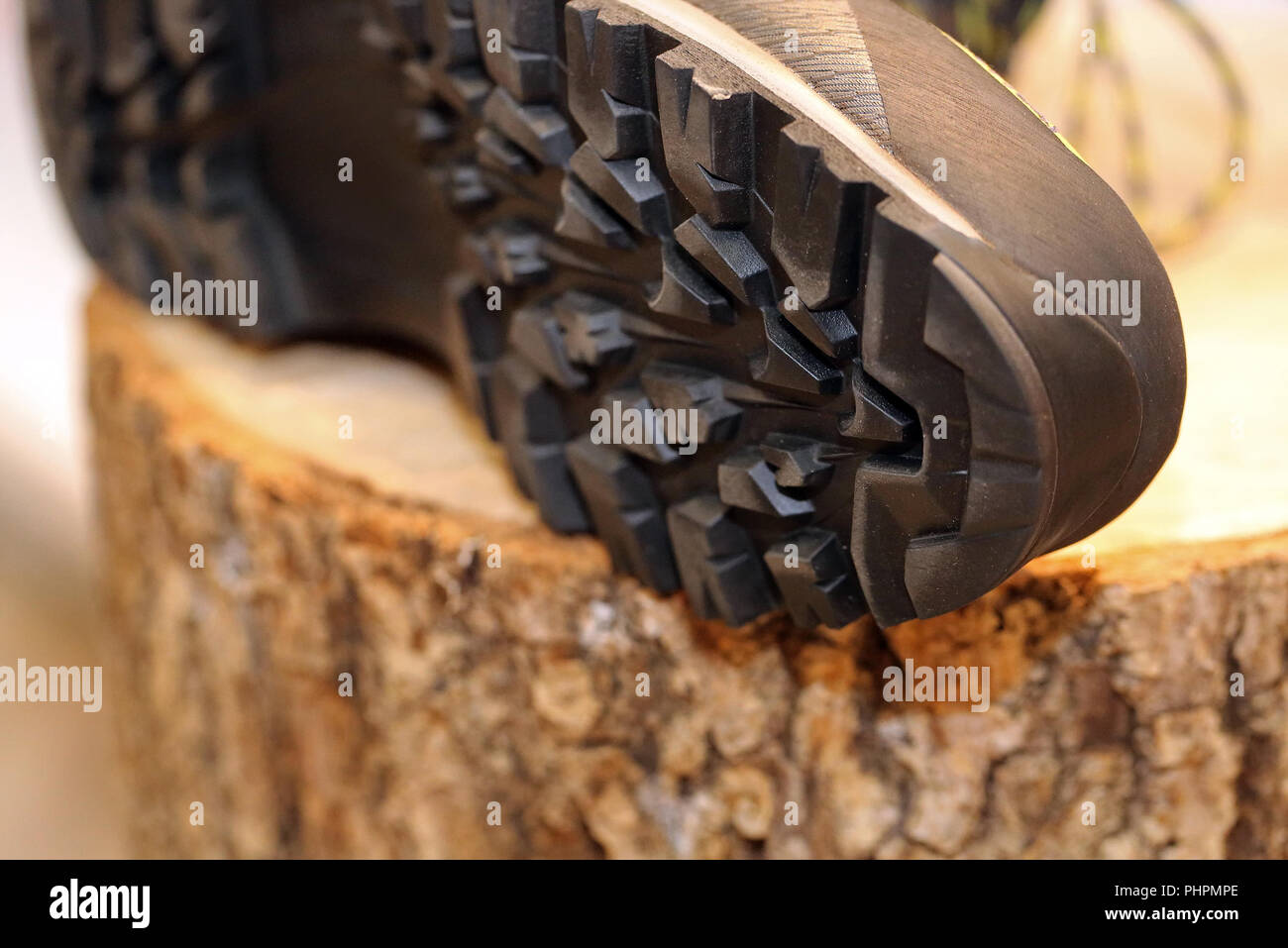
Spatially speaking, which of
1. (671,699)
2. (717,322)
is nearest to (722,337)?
(717,322)

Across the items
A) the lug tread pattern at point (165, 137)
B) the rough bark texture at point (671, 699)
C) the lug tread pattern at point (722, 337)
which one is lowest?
the rough bark texture at point (671, 699)

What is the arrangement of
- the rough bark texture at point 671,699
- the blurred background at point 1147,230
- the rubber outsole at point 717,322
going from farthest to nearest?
1. the blurred background at point 1147,230
2. the rough bark texture at point 671,699
3. the rubber outsole at point 717,322

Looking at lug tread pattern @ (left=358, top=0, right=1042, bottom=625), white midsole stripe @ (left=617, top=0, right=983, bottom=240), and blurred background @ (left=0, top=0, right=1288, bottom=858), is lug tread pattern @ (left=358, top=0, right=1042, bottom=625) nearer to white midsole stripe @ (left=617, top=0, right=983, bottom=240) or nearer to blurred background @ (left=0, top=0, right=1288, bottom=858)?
white midsole stripe @ (left=617, top=0, right=983, bottom=240)

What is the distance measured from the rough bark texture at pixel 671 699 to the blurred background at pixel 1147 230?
9 cm

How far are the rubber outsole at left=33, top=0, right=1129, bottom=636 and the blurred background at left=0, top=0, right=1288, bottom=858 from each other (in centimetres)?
23

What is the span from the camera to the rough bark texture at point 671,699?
666 mm

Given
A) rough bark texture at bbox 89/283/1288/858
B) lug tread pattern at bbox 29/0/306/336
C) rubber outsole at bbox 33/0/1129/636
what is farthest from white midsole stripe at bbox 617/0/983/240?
lug tread pattern at bbox 29/0/306/336

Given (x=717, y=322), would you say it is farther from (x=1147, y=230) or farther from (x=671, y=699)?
(x=1147, y=230)

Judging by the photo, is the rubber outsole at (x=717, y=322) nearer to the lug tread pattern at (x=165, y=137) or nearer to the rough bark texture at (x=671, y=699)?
the rough bark texture at (x=671, y=699)

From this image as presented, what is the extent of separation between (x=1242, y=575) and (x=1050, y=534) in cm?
19

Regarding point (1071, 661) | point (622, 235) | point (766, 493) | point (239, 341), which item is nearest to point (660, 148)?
point (622, 235)

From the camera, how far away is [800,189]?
505 millimetres

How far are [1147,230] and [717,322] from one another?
0.71 metres

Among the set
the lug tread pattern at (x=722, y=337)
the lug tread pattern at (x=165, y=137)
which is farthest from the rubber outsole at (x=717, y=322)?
the lug tread pattern at (x=165, y=137)
